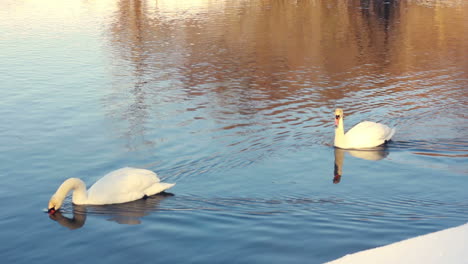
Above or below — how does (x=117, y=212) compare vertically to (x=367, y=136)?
below

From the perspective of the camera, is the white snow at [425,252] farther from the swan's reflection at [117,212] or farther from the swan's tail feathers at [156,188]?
the swan's tail feathers at [156,188]

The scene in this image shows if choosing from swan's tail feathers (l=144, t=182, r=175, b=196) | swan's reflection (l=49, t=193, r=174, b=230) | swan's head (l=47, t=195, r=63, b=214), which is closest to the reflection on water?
swan's tail feathers (l=144, t=182, r=175, b=196)

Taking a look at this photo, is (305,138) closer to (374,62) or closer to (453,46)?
(374,62)

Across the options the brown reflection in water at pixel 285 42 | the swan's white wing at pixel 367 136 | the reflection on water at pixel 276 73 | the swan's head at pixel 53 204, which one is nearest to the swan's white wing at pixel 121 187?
the swan's head at pixel 53 204

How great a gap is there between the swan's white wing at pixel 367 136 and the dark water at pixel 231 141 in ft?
0.93

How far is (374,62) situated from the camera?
92.0ft

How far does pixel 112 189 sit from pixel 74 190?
0.69m

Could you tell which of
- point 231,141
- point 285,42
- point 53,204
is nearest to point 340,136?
point 231,141

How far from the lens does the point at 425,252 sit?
783 cm

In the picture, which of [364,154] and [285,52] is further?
[285,52]

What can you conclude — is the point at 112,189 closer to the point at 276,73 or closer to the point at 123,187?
the point at 123,187

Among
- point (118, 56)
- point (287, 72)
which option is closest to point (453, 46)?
point (287, 72)

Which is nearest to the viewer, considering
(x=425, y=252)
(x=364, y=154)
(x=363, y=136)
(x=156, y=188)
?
(x=425, y=252)

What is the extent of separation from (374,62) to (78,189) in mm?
18516
